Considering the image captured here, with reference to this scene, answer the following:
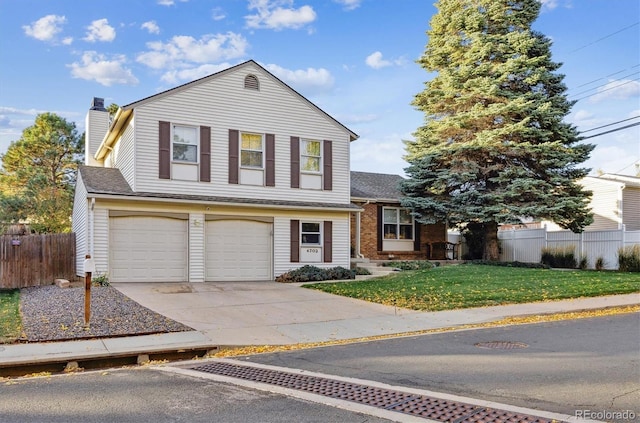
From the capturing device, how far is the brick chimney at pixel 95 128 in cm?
2526

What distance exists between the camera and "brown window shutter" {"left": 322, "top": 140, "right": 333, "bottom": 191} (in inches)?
810

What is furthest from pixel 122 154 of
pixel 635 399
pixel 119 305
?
pixel 635 399

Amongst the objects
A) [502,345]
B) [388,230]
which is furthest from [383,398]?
[388,230]

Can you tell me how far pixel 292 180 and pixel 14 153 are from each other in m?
25.6

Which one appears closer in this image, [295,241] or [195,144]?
[195,144]

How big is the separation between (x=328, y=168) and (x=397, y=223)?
5419 millimetres

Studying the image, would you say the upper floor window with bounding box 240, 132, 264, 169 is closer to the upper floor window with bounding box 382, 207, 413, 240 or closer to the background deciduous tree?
the upper floor window with bounding box 382, 207, 413, 240

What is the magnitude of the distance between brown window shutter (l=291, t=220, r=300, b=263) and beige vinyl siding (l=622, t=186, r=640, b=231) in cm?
1661

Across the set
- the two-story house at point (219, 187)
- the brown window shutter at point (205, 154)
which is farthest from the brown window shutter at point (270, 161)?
the brown window shutter at point (205, 154)

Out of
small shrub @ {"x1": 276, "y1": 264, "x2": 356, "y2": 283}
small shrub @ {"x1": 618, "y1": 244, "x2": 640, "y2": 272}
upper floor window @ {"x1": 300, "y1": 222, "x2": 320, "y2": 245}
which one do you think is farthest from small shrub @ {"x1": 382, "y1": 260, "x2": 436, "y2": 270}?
small shrub @ {"x1": 618, "y1": 244, "x2": 640, "y2": 272}

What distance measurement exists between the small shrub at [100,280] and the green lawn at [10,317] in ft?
6.60

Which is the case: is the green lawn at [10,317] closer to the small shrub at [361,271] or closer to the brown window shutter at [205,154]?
the brown window shutter at [205,154]

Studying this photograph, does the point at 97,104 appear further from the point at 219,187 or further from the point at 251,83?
the point at 219,187

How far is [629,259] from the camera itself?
2086 cm
